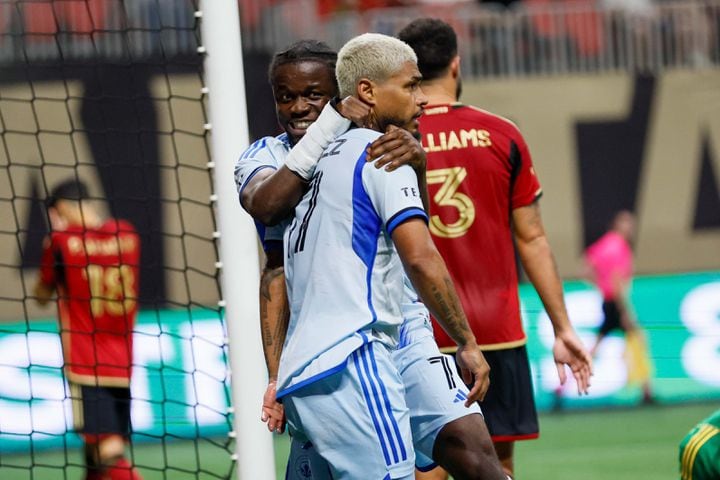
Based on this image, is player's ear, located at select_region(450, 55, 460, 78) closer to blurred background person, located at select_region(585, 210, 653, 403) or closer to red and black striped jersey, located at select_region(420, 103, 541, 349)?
red and black striped jersey, located at select_region(420, 103, 541, 349)

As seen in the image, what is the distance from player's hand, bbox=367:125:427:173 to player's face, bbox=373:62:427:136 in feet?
0.32

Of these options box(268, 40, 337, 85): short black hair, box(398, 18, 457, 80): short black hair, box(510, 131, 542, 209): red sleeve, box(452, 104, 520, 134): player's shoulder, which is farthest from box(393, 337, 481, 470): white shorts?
box(398, 18, 457, 80): short black hair

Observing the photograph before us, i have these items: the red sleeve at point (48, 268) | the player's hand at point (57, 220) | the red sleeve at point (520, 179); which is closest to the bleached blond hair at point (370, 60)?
the red sleeve at point (520, 179)

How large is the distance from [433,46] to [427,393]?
1728mm

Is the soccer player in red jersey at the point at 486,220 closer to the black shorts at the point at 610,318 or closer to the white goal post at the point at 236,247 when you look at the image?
the white goal post at the point at 236,247

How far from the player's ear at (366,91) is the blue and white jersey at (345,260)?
94mm

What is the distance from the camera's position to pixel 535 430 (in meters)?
5.66

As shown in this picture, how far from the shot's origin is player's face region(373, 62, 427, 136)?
393 centimetres

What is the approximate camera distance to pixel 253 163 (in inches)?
171

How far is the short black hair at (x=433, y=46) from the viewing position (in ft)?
18.2

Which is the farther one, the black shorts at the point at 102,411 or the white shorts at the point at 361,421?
the black shorts at the point at 102,411

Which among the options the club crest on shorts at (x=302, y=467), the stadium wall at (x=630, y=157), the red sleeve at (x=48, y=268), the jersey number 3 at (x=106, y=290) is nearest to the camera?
the club crest on shorts at (x=302, y=467)

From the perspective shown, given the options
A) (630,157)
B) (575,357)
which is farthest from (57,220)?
(630,157)

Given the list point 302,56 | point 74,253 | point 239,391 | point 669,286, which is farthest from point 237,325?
point 669,286
